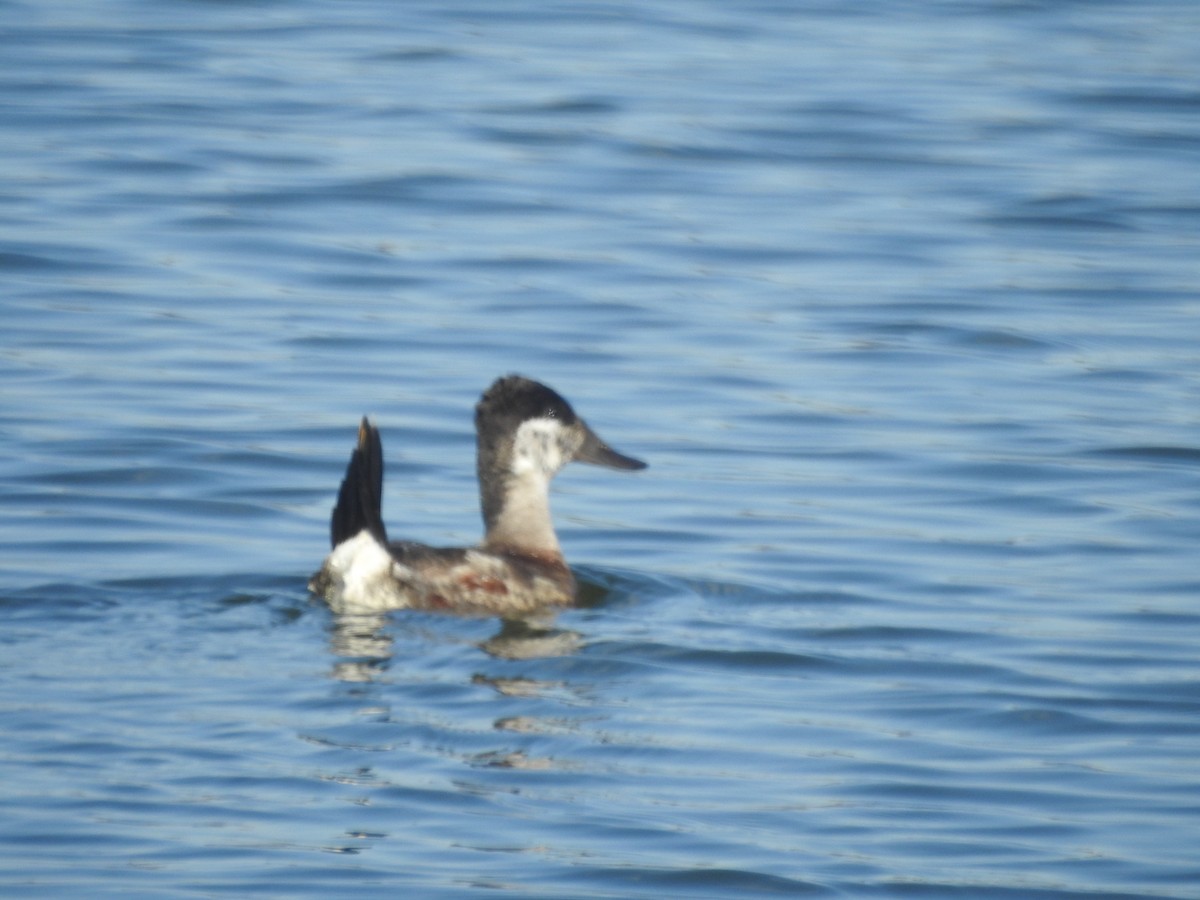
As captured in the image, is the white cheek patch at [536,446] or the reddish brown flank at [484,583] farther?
the white cheek patch at [536,446]

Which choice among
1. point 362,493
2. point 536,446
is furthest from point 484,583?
point 536,446

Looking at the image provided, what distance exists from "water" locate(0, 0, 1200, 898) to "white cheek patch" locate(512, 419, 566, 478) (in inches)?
20.2

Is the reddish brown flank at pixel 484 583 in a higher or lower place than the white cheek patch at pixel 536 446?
lower

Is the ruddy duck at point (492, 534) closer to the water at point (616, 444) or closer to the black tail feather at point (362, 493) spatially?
the black tail feather at point (362, 493)

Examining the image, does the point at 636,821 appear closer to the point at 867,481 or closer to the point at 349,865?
the point at 349,865

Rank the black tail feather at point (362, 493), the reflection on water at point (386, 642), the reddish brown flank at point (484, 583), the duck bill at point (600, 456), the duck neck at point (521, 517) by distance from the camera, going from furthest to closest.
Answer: the duck bill at point (600, 456), the duck neck at point (521, 517), the reddish brown flank at point (484, 583), the black tail feather at point (362, 493), the reflection on water at point (386, 642)

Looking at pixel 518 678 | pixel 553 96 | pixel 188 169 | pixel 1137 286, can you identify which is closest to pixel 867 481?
pixel 518 678

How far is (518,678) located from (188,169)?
909 cm

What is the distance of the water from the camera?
6.12 m

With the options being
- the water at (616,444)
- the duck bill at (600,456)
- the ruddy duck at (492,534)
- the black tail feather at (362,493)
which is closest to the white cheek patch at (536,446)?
the ruddy duck at (492,534)

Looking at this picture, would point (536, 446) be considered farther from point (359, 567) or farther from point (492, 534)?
point (359, 567)

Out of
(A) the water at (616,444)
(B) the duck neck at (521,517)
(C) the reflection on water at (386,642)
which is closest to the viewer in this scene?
(A) the water at (616,444)

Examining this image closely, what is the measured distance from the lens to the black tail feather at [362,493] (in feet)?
26.2

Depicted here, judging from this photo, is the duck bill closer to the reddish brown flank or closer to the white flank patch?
the reddish brown flank
